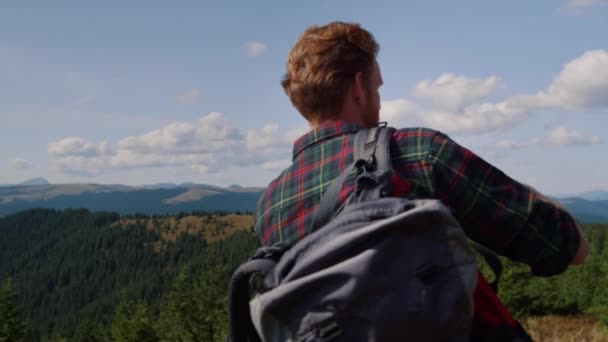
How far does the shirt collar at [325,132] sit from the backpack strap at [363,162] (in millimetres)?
231

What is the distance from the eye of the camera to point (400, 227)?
67.9 inches

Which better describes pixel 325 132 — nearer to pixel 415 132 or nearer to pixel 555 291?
pixel 415 132

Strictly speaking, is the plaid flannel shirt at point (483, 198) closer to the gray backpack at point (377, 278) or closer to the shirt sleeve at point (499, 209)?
the shirt sleeve at point (499, 209)

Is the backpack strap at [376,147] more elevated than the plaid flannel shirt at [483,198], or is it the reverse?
the backpack strap at [376,147]

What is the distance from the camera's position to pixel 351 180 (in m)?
1.98

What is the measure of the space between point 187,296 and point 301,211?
1979 inches

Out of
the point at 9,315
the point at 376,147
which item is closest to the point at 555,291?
the point at 9,315

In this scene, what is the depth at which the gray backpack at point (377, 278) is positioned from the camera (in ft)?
5.55

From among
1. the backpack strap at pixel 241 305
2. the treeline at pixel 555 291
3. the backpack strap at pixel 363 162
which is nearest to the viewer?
the backpack strap at pixel 363 162

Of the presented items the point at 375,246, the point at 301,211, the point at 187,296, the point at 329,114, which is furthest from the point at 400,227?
the point at 187,296

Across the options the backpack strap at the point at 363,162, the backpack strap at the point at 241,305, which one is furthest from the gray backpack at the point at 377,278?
the backpack strap at the point at 241,305

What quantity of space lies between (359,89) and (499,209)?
0.76 metres

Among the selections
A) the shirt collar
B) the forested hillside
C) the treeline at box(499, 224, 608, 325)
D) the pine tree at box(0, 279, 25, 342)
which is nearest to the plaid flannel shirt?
the shirt collar

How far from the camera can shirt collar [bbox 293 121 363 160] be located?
7.64ft
